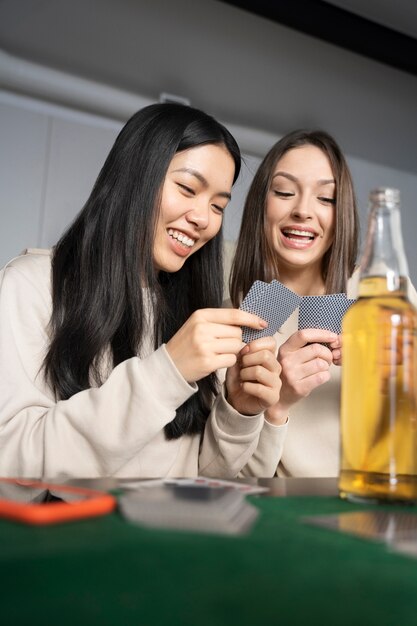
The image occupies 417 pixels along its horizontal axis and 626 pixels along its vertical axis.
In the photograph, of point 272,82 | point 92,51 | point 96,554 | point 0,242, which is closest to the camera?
point 96,554

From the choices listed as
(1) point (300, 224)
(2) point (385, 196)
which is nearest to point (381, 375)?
(2) point (385, 196)

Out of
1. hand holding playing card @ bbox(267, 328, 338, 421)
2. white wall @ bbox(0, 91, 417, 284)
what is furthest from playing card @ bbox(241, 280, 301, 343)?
white wall @ bbox(0, 91, 417, 284)

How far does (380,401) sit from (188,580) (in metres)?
0.35

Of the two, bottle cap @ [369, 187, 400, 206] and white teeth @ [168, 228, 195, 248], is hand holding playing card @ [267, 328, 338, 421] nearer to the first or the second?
white teeth @ [168, 228, 195, 248]

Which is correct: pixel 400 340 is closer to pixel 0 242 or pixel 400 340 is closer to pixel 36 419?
pixel 36 419

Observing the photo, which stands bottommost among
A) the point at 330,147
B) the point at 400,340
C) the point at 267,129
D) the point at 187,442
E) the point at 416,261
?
the point at 187,442

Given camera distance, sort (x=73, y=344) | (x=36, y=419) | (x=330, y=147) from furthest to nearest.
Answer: (x=330, y=147), (x=73, y=344), (x=36, y=419)

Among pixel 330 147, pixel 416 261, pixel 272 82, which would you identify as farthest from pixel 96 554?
pixel 416 261

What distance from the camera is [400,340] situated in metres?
0.67

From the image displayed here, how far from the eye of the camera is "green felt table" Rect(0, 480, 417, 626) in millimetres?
331

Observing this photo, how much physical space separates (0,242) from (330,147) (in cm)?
242

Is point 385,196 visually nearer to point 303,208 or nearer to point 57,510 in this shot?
point 57,510

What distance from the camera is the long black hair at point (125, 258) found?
142 cm

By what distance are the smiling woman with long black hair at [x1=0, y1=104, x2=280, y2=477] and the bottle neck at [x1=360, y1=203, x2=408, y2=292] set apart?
39cm
